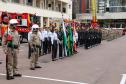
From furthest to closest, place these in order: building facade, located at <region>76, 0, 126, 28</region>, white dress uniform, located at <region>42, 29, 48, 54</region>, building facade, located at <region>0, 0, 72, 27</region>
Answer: building facade, located at <region>76, 0, 126, 28</region>, building facade, located at <region>0, 0, 72, 27</region>, white dress uniform, located at <region>42, 29, 48, 54</region>

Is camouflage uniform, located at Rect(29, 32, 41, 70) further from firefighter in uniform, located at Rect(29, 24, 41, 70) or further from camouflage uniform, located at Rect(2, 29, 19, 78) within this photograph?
camouflage uniform, located at Rect(2, 29, 19, 78)

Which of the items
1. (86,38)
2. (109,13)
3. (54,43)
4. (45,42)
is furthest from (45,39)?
(109,13)

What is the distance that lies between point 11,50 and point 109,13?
107 m

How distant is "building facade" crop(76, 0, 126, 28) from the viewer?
117 metres

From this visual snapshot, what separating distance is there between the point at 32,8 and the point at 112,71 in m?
47.5

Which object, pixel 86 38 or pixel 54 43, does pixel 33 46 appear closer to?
pixel 54 43

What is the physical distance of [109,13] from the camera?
120250 mm

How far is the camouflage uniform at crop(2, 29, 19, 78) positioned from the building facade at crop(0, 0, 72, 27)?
33865 millimetres

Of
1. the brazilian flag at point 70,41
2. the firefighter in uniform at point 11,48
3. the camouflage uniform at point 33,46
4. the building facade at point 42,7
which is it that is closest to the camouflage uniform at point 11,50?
the firefighter in uniform at point 11,48

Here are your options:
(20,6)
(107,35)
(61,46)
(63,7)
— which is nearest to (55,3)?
(63,7)

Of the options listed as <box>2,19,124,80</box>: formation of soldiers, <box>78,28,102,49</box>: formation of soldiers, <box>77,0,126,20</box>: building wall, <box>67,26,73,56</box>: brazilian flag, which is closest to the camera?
<box>2,19,124,80</box>: formation of soldiers

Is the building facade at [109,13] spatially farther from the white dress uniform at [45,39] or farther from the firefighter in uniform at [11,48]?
the firefighter in uniform at [11,48]

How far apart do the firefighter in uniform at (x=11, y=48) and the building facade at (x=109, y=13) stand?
10157 cm

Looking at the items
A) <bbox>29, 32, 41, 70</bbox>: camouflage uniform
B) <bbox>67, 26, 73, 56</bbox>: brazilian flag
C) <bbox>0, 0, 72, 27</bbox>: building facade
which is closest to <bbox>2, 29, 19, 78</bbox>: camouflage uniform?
<bbox>29, 32, 41, 70</bbox>: camouflage uniform
